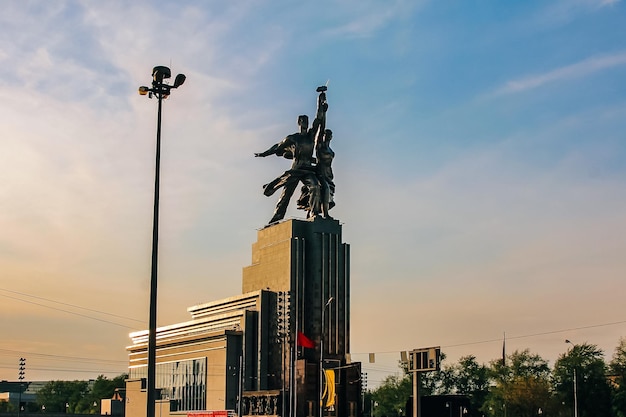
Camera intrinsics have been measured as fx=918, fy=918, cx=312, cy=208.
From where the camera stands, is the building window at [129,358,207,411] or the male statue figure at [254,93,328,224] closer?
the male statue figure at [254,93,328,224]

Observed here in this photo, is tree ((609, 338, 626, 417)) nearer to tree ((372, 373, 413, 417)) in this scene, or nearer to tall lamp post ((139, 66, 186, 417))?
tree ((372, 373, 413, 417))

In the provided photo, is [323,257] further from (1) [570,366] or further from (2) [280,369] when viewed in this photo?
(1) [570,366]

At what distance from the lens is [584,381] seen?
409ft

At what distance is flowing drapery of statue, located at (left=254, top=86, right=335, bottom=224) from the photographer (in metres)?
98.0

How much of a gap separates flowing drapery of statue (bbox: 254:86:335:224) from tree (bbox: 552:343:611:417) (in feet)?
148

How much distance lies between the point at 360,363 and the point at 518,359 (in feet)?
175

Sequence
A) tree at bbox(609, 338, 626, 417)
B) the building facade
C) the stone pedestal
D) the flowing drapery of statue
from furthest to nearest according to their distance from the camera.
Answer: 1. tree at bbox(609, 338, 626, 417)
2. the flowing drapery of statue
3. the stone pedestal
4. the building facade

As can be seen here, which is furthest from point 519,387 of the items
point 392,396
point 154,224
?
point 154,224

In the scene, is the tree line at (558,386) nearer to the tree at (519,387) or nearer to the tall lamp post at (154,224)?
the tree at (519,387)

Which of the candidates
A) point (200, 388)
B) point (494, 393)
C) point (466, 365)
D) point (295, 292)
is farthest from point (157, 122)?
point (466, 365)

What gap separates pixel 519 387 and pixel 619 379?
1357cm

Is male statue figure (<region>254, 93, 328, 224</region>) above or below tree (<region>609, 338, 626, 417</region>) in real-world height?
above

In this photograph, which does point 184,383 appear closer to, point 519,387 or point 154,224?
point 519,387

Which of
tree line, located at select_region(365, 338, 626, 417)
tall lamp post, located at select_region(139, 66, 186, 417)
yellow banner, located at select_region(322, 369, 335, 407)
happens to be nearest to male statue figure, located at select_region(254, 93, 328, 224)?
yellow banner, located at select_region(322, 369, 335, 407)
